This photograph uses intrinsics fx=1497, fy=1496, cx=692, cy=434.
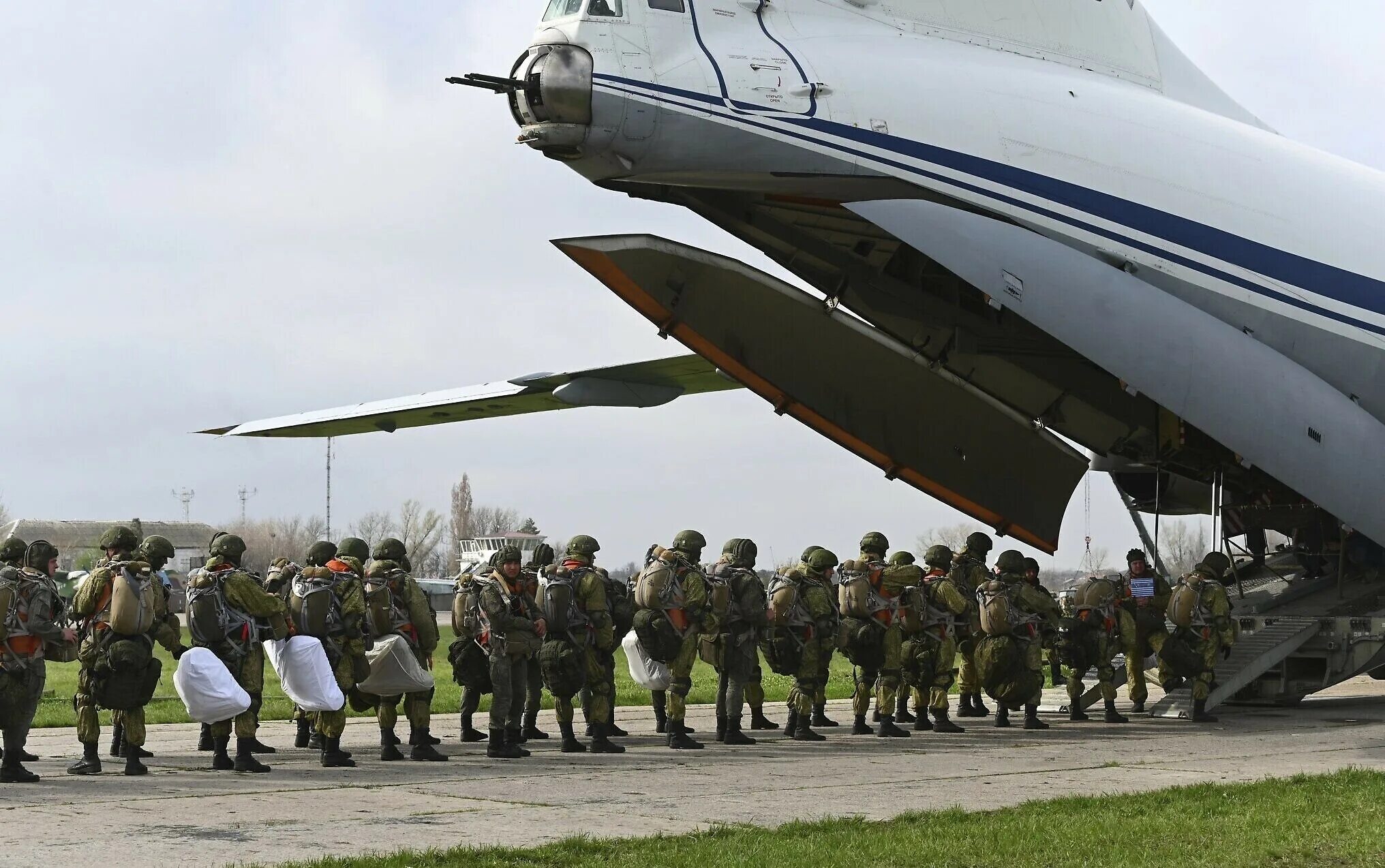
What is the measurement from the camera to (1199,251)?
12.7 metres

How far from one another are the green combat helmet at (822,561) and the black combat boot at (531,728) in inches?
103

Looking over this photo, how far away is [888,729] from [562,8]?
252 inches

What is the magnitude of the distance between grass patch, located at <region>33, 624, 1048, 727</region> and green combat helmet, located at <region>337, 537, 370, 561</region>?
4.06 meters

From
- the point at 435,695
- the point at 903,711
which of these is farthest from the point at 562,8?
the point at 435,695

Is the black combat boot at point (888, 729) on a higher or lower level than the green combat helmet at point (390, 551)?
lower

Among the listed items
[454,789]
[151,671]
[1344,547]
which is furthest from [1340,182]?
[151,671]

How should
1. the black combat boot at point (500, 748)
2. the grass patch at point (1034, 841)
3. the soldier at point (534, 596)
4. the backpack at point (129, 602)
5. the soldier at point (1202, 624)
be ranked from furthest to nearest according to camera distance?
the soldier at point (1202, 624), the soldier at point (534, 596), the black combat boot at point (500, 748), the backpack at point (129, 602), the grass patch at point (1034, 841)

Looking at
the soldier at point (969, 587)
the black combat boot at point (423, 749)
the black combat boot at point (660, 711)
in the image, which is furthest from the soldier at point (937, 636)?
the black combat boot at point (423, 749)

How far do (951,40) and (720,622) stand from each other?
204 inches

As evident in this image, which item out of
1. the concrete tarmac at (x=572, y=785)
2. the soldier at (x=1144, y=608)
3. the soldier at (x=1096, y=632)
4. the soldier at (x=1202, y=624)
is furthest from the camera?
the soldier at (x=1144, y=608)

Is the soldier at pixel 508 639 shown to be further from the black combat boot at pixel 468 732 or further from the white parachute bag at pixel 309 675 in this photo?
the black combat boot at pixel 468 732

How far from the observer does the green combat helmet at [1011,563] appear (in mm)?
12867

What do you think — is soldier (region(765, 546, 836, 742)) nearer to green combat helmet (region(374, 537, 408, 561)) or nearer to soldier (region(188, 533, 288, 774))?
green combat helmet (region(374, 537, 408, 561))

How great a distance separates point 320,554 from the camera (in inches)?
434
